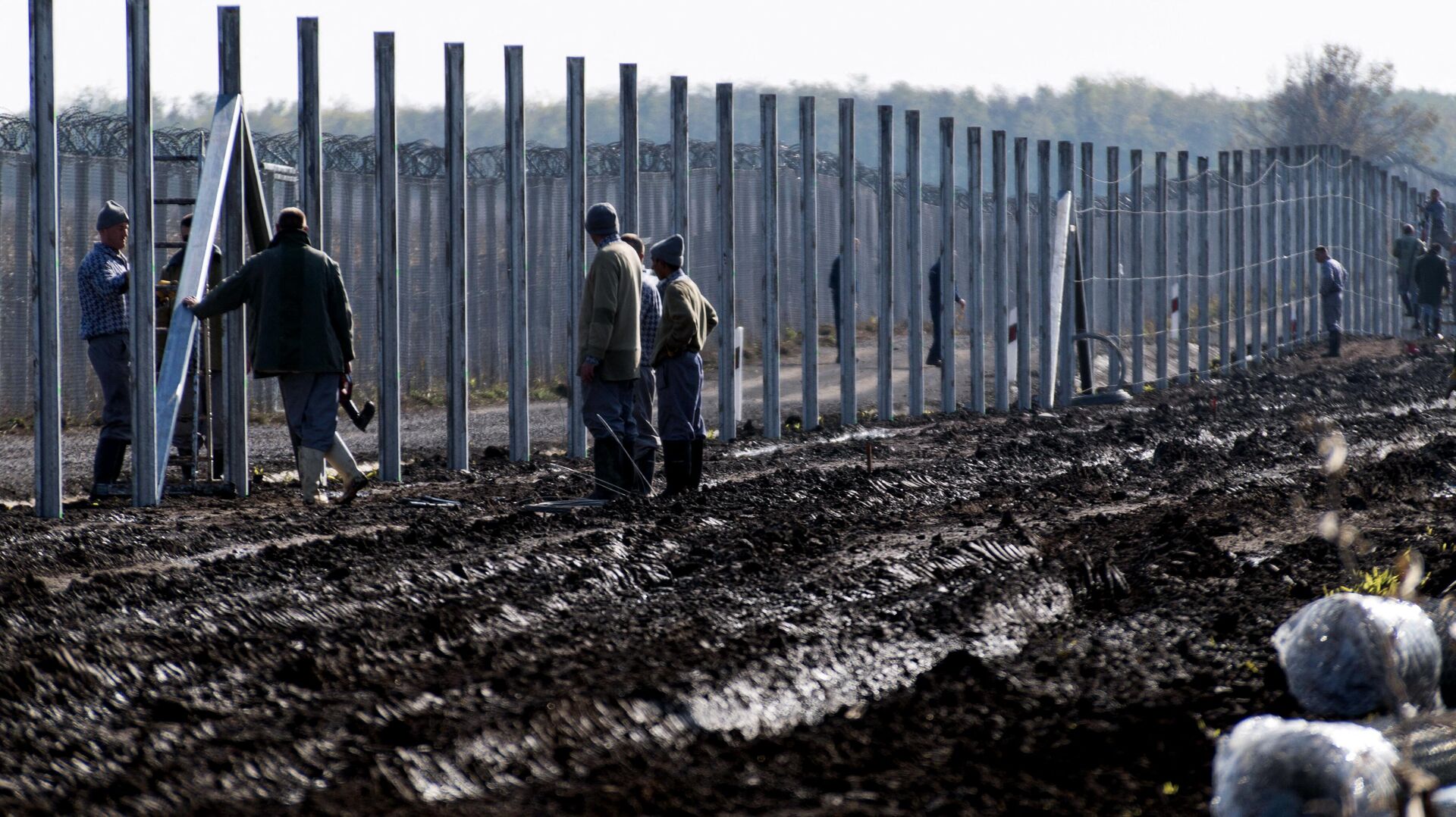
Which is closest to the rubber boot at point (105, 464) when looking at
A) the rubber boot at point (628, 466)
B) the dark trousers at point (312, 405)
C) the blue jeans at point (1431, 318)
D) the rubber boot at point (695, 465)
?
the dark trousers at point (312, 405)

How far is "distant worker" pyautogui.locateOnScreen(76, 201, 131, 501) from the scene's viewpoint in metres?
10.7

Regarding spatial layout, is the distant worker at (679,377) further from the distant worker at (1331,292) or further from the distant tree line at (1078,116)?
the distant tree line at (1078,116)

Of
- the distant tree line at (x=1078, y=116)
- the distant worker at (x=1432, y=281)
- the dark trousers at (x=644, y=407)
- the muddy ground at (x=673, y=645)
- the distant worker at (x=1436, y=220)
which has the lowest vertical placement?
the muddy ground at (x=673, y=645)

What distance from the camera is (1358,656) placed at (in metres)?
4.87

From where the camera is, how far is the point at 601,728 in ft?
15.4

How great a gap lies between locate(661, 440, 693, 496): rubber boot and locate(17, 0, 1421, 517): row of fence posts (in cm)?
234

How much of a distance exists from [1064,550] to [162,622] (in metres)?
4.10

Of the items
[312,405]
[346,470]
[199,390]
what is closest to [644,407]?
[346,470]

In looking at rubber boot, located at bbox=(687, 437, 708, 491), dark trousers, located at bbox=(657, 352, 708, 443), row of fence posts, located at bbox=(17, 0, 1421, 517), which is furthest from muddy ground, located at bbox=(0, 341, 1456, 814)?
Answer: row of fence posts, located at bbox=(17, 0, 1421, 517)

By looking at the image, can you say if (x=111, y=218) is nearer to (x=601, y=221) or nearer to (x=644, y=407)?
(x=601, y=221)

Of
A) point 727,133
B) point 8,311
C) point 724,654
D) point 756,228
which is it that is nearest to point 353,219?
point 8,311

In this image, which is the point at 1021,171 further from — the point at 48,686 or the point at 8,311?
the point at 48,686

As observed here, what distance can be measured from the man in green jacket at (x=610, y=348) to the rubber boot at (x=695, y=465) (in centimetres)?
38

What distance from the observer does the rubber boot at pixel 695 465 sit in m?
10.7
